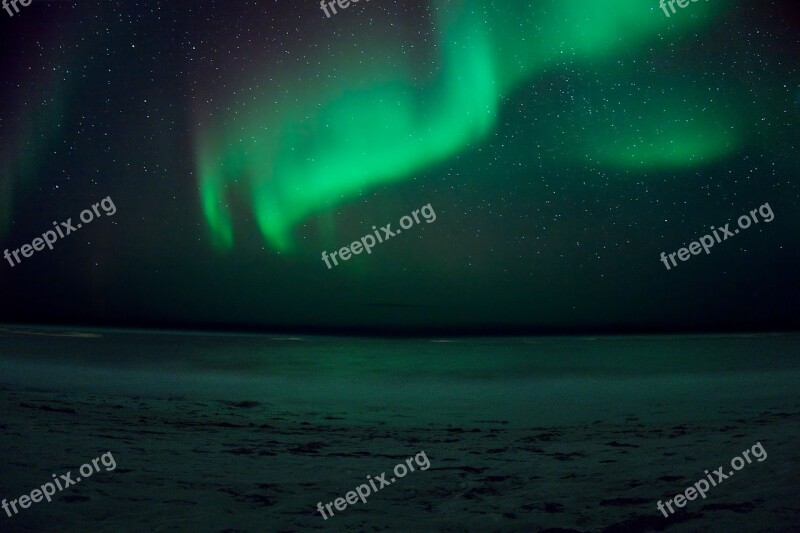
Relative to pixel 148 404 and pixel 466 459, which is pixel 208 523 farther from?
pixel 148 404

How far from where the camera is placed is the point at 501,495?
1277 millimetres

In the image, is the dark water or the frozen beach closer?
the frozen beach

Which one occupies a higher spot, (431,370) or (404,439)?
(404,439)

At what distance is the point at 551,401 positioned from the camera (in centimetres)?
223

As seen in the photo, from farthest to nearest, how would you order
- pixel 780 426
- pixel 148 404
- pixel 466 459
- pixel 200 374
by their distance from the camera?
pixel 200 374 → pixel 148 404 → pixel 780 426 → pixel 466 459

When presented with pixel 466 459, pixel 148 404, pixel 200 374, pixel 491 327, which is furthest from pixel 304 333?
pixel 466 459

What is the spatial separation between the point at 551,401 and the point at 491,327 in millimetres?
2173

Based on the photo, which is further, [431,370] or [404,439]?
[431,370]

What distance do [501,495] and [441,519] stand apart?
0.17 metres

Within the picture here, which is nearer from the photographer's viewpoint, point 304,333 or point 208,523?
point 208,523

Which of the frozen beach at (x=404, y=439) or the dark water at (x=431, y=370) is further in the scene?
the dark water at (x=431, y=370)

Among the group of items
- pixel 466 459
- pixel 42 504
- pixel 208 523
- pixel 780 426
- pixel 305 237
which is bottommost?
pixel 780 426

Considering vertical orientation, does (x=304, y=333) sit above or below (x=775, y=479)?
above

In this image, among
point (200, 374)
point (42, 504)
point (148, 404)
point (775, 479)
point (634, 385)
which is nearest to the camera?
point (42, 504)
